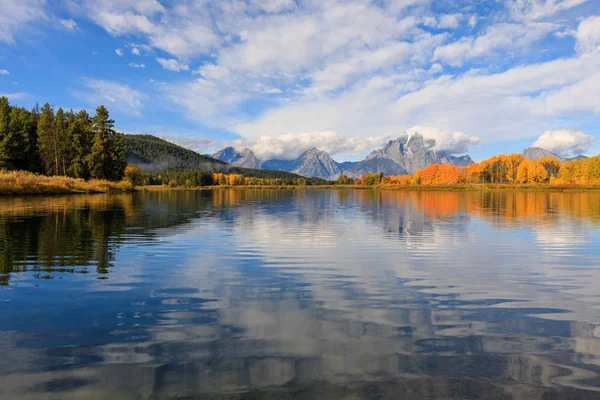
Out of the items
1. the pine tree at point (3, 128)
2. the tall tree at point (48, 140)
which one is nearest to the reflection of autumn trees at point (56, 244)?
the pine tree at point (3, 128)

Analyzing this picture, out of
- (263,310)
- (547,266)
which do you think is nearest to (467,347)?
(263,310)

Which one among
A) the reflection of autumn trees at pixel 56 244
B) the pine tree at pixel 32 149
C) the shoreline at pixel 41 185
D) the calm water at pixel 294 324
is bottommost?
the calm water at pixel 294 324

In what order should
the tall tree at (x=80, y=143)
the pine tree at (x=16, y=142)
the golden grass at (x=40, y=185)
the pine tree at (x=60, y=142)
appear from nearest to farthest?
1. the golden grass at (x=40, y=185)
2. the pine tree at (x=16, y=142)
3. the pine tree at (x=60, y=142)
4. the tall tree at (x=80, y=143)

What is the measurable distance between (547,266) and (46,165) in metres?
113

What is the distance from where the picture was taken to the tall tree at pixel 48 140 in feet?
301

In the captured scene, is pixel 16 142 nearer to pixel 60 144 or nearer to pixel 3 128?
pixel 3 128

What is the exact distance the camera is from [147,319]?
8781 mm

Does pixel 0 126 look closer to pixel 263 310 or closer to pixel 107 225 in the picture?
pixel 107 225

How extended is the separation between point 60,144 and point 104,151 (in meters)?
10.5

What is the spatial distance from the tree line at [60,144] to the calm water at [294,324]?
89.9m

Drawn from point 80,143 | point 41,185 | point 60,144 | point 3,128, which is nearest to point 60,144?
point 60,144

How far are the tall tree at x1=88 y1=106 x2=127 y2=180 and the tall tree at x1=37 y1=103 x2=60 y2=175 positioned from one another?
8343 mm

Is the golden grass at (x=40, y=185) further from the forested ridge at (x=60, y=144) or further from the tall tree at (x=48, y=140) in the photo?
the tall tree at (x=48, y=140)

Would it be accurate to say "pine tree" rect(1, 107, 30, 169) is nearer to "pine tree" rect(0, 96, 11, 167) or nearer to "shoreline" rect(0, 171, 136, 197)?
"pine tree" rect(0, 96, 11, 167)
